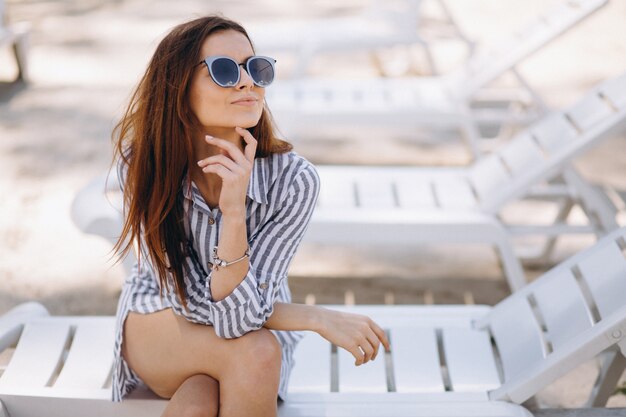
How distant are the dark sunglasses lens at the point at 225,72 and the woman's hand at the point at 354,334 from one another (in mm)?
539

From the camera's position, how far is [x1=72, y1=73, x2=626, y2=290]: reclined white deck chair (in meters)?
3.19

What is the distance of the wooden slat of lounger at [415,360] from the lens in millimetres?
2156

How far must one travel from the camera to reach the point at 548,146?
358 centimetres

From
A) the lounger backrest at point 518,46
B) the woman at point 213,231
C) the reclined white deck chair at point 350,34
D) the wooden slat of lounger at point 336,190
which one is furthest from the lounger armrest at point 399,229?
the reclined white deck chair at point 350,34

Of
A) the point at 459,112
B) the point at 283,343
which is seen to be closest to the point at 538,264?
the point at 459,112

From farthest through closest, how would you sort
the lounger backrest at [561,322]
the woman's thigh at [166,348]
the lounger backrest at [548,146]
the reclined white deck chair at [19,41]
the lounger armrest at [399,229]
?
the reclined white deck chair at [19,41]
the lounger backrest at [548,146]
the lounger armrest at [399,229]
the lounger backrest at [561,322]
the woman's thigh at [166,348]

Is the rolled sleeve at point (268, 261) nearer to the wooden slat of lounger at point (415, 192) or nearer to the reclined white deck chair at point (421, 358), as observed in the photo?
the reclined white deck chair at point (421, 358)

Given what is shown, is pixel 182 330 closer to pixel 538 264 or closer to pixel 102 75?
pixel 538 264

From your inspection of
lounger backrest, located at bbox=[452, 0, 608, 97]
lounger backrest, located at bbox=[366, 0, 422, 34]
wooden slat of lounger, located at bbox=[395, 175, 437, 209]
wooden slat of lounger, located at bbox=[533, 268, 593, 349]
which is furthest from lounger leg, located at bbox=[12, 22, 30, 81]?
wooden slat of lounger, located at bbox=[533, 268, 593, 349]

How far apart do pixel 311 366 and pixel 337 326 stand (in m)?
0.47

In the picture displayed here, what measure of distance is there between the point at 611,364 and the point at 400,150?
2962mm

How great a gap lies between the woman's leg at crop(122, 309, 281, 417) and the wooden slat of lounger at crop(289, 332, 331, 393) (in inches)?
14.0

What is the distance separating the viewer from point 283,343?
2.06 metres

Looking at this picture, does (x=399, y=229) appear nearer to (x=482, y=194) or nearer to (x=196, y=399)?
(x=482, y=194)
